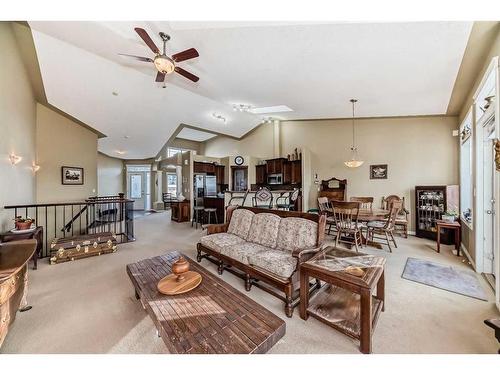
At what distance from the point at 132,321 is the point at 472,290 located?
3.87 m


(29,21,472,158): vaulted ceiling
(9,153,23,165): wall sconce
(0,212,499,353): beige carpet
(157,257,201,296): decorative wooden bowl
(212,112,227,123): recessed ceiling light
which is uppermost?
(212,112,227,123): recessed ceiling light

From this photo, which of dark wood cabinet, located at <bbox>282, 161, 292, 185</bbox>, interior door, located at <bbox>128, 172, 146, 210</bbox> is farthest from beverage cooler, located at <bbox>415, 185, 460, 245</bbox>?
interior door, located at <bbox>128, 172, 146, 210</bbox>

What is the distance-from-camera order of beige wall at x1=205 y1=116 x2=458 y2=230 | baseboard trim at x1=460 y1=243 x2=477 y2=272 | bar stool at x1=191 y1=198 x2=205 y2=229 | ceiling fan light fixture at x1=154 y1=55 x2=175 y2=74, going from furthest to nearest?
bar stool at x1=191 y1=198 x2=205 y2=229
beige wall at x1=205 y1=116 x2=458 y2=230
baseboard trim at x1=460 y1=243 x2=477 y2=272
ceiling fan light fixture at x1=154 y1=55 x2=175 y2=74

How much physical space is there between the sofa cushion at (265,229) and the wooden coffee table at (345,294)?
0.70 metres

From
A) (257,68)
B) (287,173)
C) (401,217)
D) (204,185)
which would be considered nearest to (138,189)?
(204,185)

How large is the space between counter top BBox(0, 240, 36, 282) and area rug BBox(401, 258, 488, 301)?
4197 mm

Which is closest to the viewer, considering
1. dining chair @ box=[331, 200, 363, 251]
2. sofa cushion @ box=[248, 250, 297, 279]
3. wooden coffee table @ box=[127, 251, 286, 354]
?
wooden coffee table @ box=[127, 251, 286, 354]

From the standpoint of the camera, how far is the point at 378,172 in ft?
18.8

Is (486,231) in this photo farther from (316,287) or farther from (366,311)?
(366,311)

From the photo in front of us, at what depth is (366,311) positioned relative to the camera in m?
1.54

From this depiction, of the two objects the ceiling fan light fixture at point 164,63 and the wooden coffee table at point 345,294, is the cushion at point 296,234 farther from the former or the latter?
the ceiling fan light fixture at point 164,63

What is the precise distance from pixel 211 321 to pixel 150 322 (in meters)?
0.92

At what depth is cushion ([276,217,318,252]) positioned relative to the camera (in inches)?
A: 96.3

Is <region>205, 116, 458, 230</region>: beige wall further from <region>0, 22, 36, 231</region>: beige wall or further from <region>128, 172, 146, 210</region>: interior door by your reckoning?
<region>128, 172, 146, 210</region>: interior door
